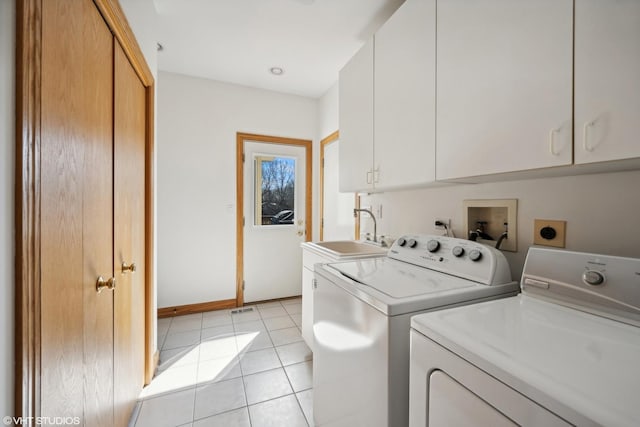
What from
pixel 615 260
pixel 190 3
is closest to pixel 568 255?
pixel 615 260

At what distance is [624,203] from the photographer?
916 millimetres

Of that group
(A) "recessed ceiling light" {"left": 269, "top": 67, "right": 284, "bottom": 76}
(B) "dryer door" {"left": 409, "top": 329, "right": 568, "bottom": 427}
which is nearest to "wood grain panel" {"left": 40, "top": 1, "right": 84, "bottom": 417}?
(B) "dryer door" {"left": 409, "top": 329, "right": 568, "bottom": 427}

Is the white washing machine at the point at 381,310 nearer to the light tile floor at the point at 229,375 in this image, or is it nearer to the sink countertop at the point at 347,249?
the sink countertop at the point at 347,249

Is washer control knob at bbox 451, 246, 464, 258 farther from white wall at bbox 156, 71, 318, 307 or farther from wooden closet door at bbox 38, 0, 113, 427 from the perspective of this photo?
white wall at bbox 156, 71, 318, 307

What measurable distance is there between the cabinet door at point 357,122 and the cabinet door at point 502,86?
60 cm

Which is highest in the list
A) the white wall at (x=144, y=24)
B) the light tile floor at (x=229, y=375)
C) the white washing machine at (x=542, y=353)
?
the white wall at (x=144, y=24)

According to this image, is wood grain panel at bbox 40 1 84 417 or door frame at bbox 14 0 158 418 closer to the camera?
door frame at bbox 14 0 158 418

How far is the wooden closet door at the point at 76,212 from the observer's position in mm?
731

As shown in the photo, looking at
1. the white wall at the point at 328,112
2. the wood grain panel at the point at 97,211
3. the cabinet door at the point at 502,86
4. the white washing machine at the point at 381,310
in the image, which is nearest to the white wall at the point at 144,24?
the wood grain panel at the point at 97,211

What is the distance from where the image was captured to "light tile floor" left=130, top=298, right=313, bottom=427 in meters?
1.54

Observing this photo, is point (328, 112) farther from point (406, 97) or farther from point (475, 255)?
point (475, 255)

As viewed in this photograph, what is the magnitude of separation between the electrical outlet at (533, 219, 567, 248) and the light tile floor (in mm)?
1554

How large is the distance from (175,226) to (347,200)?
1932mm

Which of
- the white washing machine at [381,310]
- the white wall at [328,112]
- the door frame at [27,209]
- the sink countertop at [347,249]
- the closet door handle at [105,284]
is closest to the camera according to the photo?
the door frame at [27,209]
